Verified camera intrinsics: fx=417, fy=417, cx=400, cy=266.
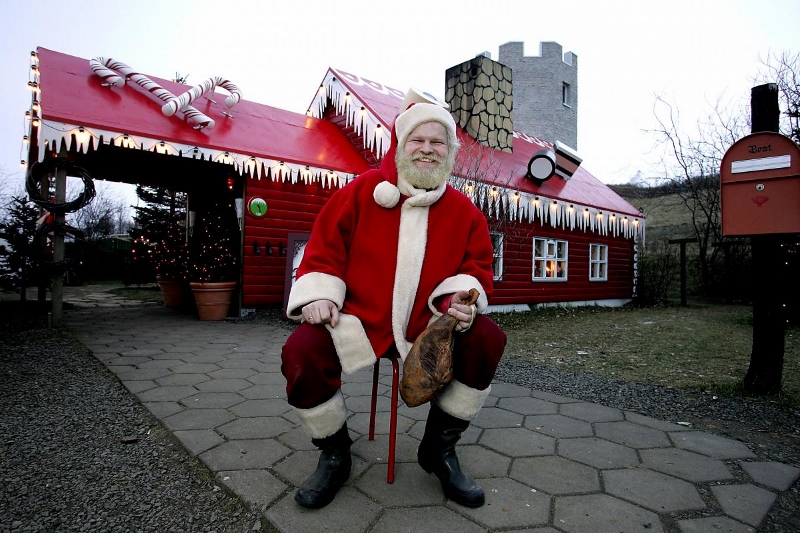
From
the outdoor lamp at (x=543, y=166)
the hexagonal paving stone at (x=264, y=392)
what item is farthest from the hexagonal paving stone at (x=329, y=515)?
the outdoor lamp at (x=543, y=166)

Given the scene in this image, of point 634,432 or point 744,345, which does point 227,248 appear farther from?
point 744,345

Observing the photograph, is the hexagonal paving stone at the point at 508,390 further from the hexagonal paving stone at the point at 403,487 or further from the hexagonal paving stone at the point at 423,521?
the hexagonal paving stone at the point at 423,521

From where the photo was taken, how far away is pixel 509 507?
1561 millimetres

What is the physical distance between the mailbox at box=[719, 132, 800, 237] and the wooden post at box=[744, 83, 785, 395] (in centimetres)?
18

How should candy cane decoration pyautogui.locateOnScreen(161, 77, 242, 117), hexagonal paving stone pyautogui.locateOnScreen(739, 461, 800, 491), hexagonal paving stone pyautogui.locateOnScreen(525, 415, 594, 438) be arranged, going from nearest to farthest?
hexagonal paving stone pyautogui.locateOnScreen(739, 461, 800, 491) < hexagonal paving stone pyautogui.locateOnScreen(525, 415, 594, 438) < candy cane decoration pyautogui.locateOnScreen(161, 77, 242, 117)

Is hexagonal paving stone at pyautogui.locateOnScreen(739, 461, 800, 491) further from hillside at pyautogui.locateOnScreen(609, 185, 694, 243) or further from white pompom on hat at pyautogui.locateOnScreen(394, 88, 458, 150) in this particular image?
hillside at pyautogui.locateOnScreen(609, 185, 694, 243)

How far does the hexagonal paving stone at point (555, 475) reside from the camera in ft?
5.62

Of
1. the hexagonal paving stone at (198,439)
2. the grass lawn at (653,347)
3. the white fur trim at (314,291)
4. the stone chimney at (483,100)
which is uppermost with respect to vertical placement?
the stone chimney at (483,100)

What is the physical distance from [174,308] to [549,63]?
2065 cm

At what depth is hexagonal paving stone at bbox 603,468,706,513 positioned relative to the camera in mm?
1601

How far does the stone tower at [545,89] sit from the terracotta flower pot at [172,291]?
18960mm

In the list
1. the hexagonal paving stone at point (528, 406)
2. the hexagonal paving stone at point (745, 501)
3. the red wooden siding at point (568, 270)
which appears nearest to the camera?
the hexagonal paving stone at point (745, 501)

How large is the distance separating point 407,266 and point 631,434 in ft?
5.40

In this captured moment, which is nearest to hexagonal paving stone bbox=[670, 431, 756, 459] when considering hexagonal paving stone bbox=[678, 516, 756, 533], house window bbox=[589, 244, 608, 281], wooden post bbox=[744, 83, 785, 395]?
hexagonal paving stone bbox=[678, 516, 756, 533]
